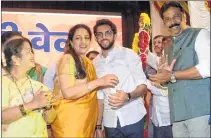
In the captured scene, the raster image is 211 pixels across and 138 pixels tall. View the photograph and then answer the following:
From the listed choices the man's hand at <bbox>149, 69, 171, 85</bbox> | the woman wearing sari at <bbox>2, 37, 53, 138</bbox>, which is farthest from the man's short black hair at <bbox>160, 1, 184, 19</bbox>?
the woman wearing sari at <bbox>2, 37, 53, 138</bbox>

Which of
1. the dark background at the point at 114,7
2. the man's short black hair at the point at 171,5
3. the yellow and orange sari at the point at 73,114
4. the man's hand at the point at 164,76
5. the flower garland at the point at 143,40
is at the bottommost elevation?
the yellow and orange sari at the point at 73,114

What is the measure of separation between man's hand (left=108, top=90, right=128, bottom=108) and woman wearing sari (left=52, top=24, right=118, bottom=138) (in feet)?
0.28

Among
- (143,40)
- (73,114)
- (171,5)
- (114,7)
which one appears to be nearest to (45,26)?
(114,7)

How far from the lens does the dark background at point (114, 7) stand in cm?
216

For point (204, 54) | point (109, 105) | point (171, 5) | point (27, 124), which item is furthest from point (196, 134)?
point (27, 124)

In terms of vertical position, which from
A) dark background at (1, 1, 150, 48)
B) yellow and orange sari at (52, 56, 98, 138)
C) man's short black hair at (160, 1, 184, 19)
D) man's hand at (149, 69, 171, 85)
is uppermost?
dark background at (1, 1, 150, 48)

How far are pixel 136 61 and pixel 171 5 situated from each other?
1.17ft

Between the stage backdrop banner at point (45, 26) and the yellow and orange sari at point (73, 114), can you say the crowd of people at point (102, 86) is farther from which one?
the stage backdrop banner at point (45, 26)

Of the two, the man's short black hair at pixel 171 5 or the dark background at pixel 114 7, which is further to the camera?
the dark background at pixel 114 7

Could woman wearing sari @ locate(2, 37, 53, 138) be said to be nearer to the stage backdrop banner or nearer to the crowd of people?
the crowd of people

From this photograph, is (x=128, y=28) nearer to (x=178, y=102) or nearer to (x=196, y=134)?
(x=178, y=102)

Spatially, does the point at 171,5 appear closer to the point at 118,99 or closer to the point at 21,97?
the point at 118,99

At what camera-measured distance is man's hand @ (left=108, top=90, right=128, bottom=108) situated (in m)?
1.71

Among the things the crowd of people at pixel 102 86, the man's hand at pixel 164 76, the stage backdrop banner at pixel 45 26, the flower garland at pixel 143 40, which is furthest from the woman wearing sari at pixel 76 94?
the flower garland at pixel 143 40
